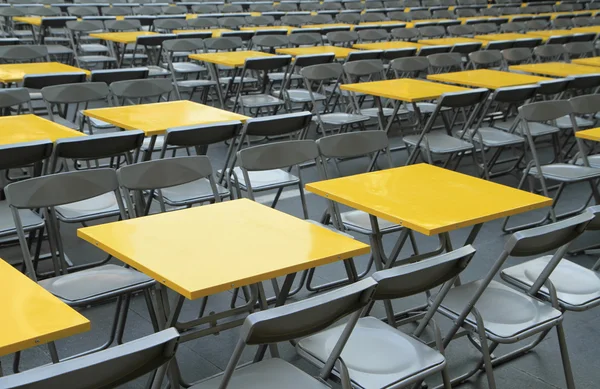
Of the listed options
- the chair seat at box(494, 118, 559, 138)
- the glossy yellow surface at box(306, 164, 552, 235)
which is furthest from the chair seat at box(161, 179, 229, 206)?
the chair seat at box(494, 118, 559, 138)

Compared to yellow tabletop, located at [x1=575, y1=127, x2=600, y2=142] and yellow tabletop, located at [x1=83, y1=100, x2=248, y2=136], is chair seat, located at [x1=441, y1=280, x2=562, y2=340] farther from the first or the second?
yellow tabletop, located at [x1=83, y1=100, x2=248, y2=136]

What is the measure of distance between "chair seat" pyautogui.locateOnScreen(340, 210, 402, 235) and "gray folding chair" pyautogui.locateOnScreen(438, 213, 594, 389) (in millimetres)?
743

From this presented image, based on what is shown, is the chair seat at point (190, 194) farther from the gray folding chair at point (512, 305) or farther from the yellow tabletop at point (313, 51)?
the yellow tabletop at point (313, 51)

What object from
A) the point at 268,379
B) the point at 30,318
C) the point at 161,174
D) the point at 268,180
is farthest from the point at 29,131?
the point at 268,379

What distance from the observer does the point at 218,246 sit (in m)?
2.99

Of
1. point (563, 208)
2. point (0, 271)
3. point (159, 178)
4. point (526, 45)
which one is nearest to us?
point (0, 271)

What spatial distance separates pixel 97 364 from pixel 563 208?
16.8 ft

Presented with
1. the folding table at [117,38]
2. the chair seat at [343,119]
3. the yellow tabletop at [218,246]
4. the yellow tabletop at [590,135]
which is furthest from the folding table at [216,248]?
the folding table at [117,38]

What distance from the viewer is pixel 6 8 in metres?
10.4

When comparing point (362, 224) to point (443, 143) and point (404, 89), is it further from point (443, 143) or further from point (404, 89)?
point (404, 89)

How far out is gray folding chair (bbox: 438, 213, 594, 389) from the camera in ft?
10.00

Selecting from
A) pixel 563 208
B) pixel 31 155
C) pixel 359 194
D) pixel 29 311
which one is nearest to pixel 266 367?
pixel 29 311

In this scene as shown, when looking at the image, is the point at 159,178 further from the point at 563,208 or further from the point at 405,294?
the point at 563,208

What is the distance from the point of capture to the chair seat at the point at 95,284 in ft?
10.8
